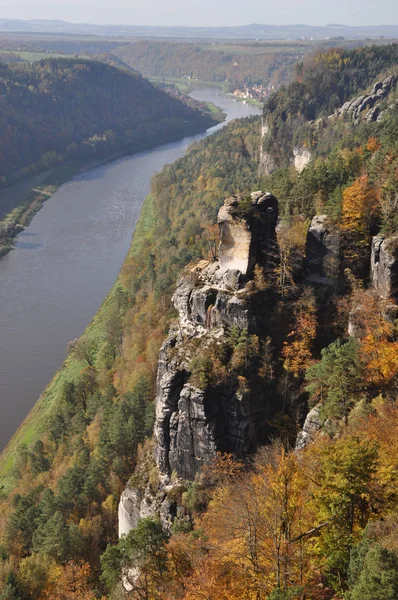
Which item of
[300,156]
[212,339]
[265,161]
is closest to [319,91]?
[265,161]

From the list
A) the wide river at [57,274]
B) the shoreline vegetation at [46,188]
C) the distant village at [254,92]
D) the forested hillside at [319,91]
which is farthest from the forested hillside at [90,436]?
the distant village at [254,92]

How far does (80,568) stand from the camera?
1983 centimetres

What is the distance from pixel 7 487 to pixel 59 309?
63.3 feet

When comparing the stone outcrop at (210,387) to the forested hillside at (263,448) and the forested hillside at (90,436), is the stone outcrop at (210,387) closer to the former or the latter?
the forested hillside at (263,448)

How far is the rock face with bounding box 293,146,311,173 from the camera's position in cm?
5446

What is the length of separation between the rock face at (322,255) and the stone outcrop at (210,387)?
1.50 metres

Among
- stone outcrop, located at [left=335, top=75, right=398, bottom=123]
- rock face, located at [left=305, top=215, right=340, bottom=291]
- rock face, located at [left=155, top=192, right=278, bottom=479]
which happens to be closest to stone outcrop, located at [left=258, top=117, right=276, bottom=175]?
stone outcrop, located at [left=335, top=75, right=398, bottom=123]

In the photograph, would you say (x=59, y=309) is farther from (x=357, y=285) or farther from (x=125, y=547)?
(x=125, y=547)

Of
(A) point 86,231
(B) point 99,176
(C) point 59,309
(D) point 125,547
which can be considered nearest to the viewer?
(D) point 125,547

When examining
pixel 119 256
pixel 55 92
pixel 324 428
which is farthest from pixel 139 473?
pixel 55 92

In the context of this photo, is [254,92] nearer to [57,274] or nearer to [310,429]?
[57,274]

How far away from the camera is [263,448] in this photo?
1855 cm

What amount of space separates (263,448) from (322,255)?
24.7 ft

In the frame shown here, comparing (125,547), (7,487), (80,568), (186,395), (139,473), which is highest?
(186,395)
